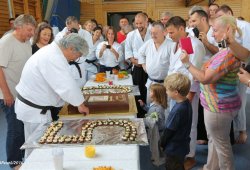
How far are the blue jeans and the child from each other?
1200 millimetres

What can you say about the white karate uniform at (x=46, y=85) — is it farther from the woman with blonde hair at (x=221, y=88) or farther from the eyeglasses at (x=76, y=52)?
the woman with blonde hair at (x=221, y=88)

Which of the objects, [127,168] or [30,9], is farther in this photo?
[30,9]

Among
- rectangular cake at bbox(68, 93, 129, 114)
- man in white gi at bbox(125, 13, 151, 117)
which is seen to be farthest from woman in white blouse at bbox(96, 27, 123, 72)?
rectangular cake at bbox(68, 93, 129, 114)

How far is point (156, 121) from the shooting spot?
1.96 metres

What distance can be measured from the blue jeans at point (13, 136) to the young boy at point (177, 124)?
1.32 m

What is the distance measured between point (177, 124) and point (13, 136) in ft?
4.88

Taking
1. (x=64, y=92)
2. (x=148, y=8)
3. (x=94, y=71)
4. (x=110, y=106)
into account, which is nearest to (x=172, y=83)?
(x=110, y=106)

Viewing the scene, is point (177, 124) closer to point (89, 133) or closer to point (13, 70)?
point (89, 133)

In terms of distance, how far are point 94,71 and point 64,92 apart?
2.53 meters

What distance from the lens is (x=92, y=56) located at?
14.0 ft

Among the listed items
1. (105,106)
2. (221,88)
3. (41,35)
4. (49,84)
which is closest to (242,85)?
(221,88)

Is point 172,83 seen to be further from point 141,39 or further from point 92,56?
point 92,56

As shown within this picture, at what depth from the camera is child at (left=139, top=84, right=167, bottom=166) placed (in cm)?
192

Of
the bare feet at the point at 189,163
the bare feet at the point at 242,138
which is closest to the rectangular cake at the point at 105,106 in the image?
the bare feet at the point at 189,163
